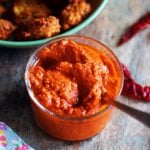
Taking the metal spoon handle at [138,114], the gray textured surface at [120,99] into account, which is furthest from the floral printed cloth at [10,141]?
the metal spoon handle at [138,114]

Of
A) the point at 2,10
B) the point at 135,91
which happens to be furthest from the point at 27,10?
the point at 135,91

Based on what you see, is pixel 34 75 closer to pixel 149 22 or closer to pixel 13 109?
pixel 13 109

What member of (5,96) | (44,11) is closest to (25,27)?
(44,11)

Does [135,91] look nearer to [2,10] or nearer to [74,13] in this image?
[74,13]

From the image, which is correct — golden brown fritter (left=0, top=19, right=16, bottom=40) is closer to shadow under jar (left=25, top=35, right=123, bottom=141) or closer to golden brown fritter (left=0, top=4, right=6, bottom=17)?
golden brown fritter (left=0, top=4, right=6, bottom=17)

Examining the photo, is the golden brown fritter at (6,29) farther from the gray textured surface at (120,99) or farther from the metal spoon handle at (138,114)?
the metal spoon handle at (138,114)

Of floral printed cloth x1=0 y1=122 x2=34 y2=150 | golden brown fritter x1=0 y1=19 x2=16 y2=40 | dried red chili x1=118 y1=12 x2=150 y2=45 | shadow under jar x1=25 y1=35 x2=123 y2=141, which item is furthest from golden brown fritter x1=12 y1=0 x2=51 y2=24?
floral printed cloth x1=0 y1=122 x2=34 y2=150
